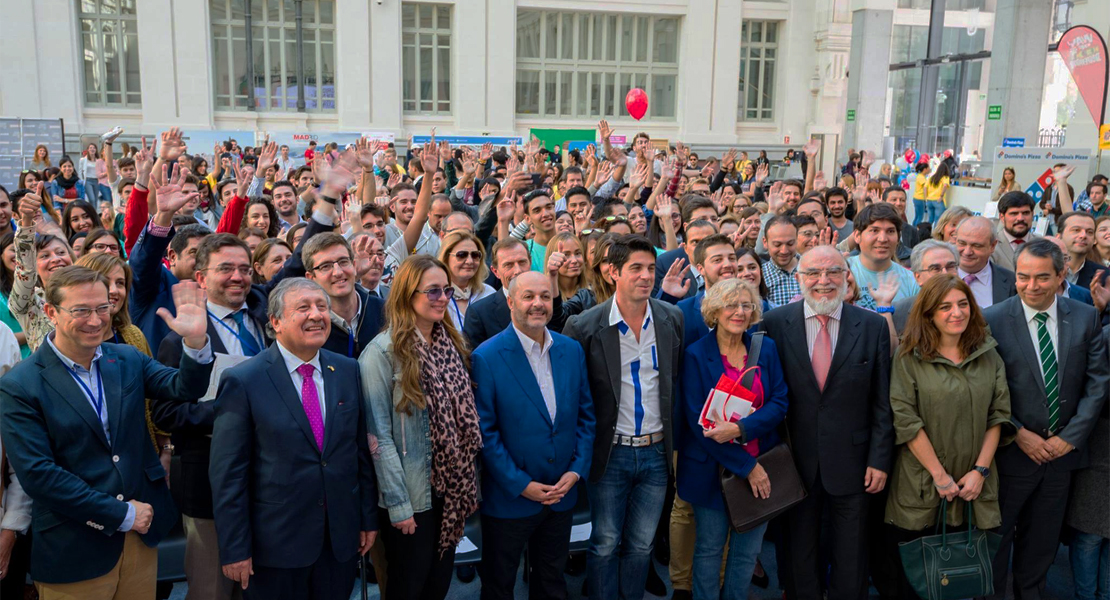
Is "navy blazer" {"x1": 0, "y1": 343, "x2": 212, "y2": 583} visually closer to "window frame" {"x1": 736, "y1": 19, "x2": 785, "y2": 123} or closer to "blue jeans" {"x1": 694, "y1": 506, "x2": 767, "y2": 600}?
"blue jeans" {"x1": 694, "y1": 506, "x2": 767, "y2": 600}

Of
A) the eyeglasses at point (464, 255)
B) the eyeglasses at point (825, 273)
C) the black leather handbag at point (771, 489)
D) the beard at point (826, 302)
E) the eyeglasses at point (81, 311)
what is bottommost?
the black leather handbag at point (771, 489)

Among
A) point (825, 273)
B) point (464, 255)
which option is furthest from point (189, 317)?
point (825, 273)

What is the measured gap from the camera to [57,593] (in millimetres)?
3193

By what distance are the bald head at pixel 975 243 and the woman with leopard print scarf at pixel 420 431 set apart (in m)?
3.46

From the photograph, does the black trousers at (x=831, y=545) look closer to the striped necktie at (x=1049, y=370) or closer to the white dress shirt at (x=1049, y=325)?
the striped necktie at (x=1049, y=370)

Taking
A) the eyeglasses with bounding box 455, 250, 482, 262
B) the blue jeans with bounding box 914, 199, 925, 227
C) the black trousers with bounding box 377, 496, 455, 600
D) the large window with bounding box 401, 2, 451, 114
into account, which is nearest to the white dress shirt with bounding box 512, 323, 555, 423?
the black trousers with bounding box 377, 496, 455, 600

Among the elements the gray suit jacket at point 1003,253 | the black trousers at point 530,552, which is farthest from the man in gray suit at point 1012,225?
the black trousers at point 530,552

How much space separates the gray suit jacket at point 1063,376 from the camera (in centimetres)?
418

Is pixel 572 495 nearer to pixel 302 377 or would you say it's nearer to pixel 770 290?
pixel 302 377

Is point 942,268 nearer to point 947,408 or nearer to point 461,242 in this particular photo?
point 947,408

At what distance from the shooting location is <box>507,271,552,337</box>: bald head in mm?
3783

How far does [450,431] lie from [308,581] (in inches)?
35.0

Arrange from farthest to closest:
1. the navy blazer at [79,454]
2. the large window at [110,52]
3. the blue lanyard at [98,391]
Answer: the large window at [110,52], the blue lanyard at [98,391], the navy blazer at [79,454]

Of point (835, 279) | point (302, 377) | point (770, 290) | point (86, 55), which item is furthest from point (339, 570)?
point (86, 55)
